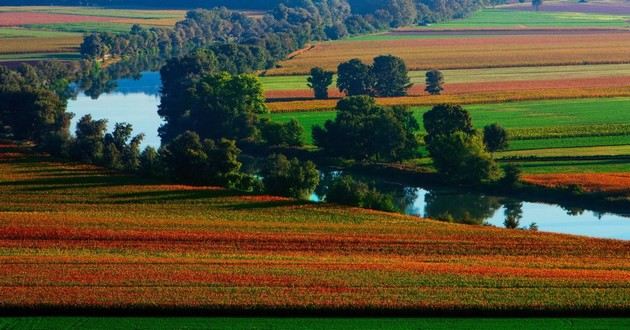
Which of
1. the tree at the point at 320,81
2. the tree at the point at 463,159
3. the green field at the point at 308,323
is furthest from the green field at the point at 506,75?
the green field at the point at 308,323

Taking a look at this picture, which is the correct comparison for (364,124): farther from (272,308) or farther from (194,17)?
(194,17)

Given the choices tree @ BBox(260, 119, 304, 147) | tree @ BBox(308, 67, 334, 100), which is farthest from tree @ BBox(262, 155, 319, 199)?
tree @ BBox(308, 67, 334, 100)

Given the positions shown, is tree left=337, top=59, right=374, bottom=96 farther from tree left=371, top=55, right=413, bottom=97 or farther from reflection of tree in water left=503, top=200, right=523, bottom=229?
reflection of tree in water left=503, top=200, right=523, bottom=229

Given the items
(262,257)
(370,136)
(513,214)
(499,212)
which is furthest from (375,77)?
(262,257)

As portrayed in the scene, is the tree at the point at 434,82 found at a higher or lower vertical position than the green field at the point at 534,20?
lower

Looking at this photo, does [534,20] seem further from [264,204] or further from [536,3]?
[264,204]

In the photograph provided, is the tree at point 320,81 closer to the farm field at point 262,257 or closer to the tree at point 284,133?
the tree at point 284,133
